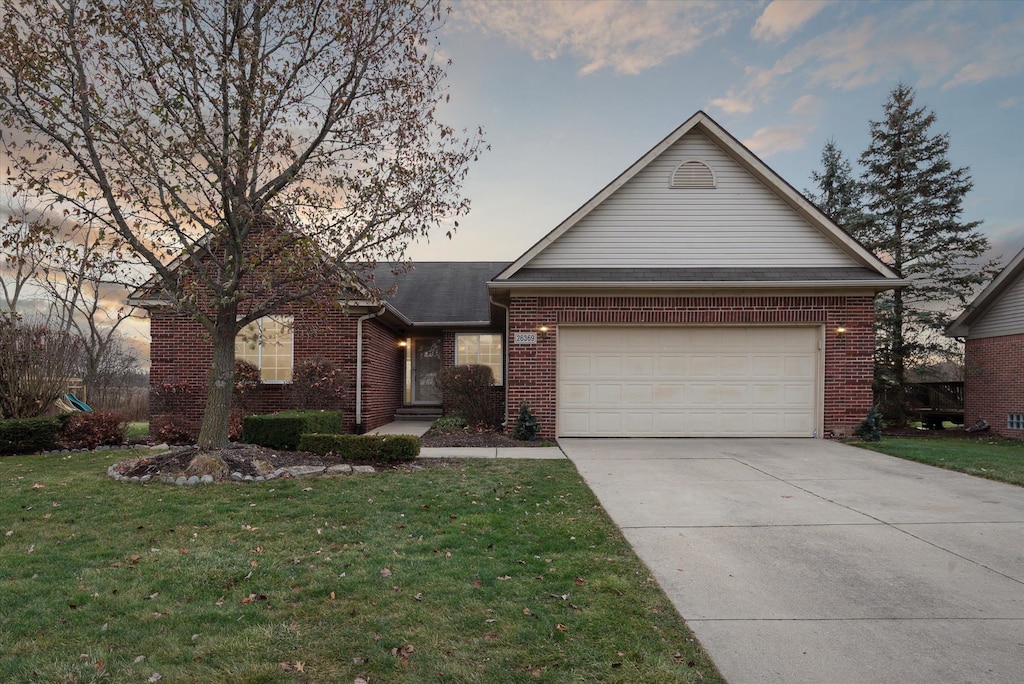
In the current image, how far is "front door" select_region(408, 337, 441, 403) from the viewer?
16.5m

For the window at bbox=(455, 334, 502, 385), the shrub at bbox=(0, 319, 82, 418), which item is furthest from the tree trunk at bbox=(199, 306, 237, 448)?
the window at bbox=(455, 334, 502, 385)

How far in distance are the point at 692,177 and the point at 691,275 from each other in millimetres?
2260

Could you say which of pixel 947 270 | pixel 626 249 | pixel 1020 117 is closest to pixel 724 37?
pixel 626 249

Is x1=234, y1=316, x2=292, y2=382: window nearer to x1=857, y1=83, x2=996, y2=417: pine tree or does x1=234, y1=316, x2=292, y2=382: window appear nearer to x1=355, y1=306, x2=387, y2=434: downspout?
x1=355, y1=306, x2=387, y2=434: downspout

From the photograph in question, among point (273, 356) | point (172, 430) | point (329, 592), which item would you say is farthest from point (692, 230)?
point (172, 430)

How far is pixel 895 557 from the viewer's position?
4.21 m

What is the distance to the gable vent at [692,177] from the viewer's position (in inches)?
442

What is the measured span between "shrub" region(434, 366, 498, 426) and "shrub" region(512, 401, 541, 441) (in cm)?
143

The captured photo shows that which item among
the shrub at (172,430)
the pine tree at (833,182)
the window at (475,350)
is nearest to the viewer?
the shrub at (172,430)

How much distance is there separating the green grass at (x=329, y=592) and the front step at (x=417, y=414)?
973 centimetres

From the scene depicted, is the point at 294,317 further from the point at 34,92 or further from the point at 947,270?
the point at 947,270

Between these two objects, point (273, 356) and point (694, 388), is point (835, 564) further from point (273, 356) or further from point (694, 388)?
point (273, 356)

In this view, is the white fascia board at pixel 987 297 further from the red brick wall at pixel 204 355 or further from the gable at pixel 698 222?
the red brick wall at pixel 204 355

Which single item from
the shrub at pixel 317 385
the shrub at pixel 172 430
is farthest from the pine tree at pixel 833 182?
the shrub at pixel 172 430
